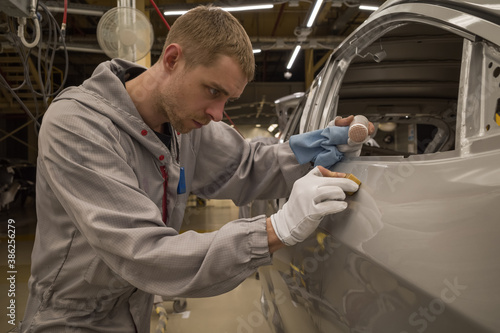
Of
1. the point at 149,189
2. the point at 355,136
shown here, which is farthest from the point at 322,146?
the point at 149,189

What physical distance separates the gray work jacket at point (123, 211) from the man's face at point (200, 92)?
124 mm

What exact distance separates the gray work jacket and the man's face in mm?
124

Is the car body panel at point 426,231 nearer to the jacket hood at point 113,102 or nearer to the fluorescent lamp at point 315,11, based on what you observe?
the jacket hood at point 113,102

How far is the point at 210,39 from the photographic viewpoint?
1311mm

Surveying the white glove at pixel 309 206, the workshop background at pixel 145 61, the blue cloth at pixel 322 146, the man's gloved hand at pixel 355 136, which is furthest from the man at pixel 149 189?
the workshop background at pixel 145 61

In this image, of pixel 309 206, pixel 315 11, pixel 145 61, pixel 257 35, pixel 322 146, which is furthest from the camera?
pixel 257 35

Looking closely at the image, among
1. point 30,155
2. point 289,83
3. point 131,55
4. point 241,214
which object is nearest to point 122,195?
point 131,55

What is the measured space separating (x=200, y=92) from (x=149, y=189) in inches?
16.2

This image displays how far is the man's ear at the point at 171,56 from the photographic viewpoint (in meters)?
1.38

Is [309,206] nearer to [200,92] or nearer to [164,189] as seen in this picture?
[200,92]

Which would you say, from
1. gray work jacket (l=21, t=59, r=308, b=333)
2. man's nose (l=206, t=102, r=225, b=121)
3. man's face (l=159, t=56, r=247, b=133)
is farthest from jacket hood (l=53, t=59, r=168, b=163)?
man's nose (l=206, t=102, r=225, b=121)

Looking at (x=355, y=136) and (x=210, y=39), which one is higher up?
(x=210, y=39)

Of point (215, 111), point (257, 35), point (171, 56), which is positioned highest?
point (257, 35)

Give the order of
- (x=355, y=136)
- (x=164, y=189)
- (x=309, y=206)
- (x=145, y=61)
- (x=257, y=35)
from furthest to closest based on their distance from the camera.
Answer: (x=257, y=35)
(x=145, y=61)
(x=164, y=189)
(x=355, y=136)
(x=309, y=206)
